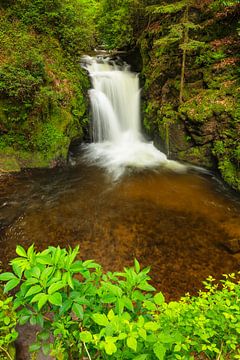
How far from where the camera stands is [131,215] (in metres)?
6.81

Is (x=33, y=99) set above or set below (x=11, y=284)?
above

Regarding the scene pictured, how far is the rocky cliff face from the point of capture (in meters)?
8.69

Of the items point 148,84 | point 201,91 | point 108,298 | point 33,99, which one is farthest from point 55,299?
point 148,84

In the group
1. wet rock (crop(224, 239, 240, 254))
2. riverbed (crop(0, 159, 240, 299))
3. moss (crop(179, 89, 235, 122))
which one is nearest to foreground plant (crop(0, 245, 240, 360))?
riverbed (crop(0, 159, 240, 299))

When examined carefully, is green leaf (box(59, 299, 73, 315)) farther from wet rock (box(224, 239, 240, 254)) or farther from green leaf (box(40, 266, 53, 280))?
wet rock (box(224, 239, 240, 254))

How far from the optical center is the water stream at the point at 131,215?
534 cm

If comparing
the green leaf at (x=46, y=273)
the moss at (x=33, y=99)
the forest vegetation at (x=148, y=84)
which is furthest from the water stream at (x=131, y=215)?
the green leaf at (x=46, y=273)

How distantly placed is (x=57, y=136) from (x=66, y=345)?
28.4 ft

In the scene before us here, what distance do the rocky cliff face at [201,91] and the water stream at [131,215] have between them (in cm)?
79

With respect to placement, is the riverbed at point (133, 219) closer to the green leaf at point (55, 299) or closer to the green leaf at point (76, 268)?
the green leaf at point (76, 268)

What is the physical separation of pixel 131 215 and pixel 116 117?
6.94 metres

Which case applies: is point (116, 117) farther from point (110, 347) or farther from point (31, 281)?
point (110, 347)

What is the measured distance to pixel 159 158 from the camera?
1060 cm

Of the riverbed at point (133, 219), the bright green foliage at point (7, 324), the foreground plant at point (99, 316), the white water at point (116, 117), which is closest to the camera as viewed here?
A: the foreground plant at point (99, 316)
